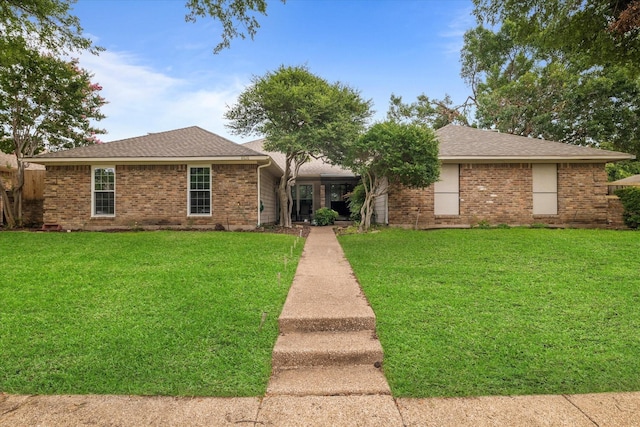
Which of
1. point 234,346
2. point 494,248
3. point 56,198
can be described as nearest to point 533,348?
point 234,346

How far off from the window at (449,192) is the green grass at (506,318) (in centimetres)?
459

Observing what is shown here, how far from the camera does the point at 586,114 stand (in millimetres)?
20297

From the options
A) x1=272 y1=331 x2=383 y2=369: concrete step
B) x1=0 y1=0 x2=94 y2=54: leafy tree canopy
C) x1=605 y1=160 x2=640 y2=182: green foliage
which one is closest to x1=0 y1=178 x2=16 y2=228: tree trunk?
x1=0 y1=0 x2=94 y2=54: leafy tree canopy

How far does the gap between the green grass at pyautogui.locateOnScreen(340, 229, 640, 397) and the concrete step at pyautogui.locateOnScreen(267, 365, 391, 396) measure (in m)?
0.16

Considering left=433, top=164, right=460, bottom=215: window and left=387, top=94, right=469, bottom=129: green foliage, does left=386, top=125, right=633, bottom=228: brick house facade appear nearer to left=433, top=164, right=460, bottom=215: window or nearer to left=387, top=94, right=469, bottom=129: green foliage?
left=433, top=164, right=460, bottom=215: window

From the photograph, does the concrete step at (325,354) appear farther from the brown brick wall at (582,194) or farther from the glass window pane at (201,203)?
the brown brick wall at (582,194)

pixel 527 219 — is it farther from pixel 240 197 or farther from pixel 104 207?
pixel 104 207

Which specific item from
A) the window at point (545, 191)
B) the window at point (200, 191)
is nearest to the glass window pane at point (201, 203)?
the window at point (200, 191)

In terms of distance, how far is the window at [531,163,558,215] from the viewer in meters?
12.7

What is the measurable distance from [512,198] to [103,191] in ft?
48.4

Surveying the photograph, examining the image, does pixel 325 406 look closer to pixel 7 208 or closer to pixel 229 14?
pixel 229 14

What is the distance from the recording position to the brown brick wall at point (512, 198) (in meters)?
12.6

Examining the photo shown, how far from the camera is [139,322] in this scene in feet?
14.4

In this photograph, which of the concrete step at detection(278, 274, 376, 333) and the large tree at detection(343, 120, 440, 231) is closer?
the concrete step at detection(278, 274, 376, 333)
